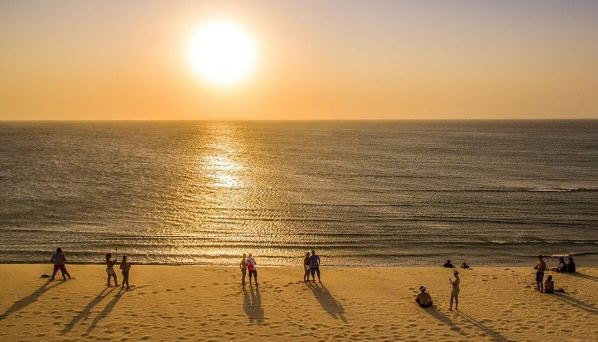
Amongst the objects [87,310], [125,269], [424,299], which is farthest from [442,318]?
[87,310]

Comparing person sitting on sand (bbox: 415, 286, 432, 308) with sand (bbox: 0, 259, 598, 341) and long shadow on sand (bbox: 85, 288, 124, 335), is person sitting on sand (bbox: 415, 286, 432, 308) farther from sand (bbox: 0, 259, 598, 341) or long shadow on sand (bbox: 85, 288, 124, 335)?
long shadow on sand (bbox: 85, 288, 124, 335)

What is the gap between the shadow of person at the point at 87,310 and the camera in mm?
15088

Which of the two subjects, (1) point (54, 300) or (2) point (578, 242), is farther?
(2) point (578, 242)

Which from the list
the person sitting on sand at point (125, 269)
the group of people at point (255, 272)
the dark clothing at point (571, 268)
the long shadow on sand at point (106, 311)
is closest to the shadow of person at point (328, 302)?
the group of people at point (255, 272)

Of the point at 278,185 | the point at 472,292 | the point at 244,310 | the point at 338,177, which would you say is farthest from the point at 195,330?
the point at 338,177

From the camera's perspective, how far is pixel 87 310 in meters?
16.6

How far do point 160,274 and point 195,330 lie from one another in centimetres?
712

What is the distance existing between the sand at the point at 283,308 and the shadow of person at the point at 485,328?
4cm

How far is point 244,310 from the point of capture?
17141 millimetres

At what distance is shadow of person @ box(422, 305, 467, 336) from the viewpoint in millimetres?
15544

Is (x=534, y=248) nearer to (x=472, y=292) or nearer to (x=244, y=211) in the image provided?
(x=472, y=292)

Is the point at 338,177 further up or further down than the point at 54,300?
further up

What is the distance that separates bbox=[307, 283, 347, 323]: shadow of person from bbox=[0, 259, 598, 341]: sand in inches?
1.6

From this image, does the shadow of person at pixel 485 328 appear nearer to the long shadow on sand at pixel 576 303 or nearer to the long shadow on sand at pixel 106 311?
the long shadow on sand at pixel 576 303
